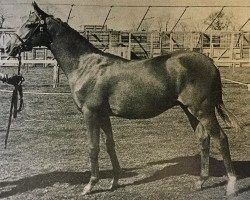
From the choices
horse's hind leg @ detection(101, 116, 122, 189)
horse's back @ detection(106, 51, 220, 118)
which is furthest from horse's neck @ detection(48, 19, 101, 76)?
horse's hind leg @ detection(101, 116, 122, 189)

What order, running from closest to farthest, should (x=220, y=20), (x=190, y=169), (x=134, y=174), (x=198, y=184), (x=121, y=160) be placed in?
(x=198, y=184) → (x=134, y=174) → (x=190, y=169) → (x=121, y=160) → (x=220, y=20)

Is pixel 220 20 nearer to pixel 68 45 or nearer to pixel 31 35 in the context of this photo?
pixel 68 45

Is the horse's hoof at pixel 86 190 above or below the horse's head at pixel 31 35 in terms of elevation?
below

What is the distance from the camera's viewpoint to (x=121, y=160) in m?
5.19

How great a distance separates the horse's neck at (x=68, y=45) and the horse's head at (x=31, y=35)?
0.08 meters

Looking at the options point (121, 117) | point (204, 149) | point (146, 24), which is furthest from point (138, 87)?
point (146, 24)

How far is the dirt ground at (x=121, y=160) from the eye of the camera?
4.15m

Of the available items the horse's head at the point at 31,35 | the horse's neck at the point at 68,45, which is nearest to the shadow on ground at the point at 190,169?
the horse's neck at the point at 68,45

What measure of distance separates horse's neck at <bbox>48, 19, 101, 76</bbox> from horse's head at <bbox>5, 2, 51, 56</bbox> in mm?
82

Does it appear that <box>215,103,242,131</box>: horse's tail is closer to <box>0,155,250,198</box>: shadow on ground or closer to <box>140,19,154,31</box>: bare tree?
<box>0,155,250,198</box>: shadow on ground

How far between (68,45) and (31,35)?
15.8 inches

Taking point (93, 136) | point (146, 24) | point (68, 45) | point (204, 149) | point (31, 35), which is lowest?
point (204, 149)

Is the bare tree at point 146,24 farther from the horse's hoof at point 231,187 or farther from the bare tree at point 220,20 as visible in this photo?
the horse's hoof at point 231,187

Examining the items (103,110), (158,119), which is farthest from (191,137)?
(103,110)
